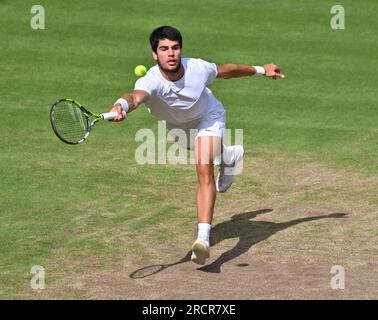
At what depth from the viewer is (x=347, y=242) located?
10.4m

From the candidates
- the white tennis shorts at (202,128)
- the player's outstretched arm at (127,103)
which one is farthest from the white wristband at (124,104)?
the white tennis shorts at (202,128)

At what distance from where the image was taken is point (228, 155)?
36.7 feet

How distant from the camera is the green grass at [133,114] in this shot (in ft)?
35.7

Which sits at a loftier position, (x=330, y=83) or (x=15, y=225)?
(x=330, y=83)

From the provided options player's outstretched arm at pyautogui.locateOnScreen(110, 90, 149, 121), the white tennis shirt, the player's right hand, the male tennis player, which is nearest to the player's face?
the male tennis player

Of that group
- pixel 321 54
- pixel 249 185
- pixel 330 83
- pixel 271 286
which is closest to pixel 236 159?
pixel 249 185

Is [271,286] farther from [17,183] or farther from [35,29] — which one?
[35,29]

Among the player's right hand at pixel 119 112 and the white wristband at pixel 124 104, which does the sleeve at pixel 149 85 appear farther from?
the player's right hand at pixel 119 112

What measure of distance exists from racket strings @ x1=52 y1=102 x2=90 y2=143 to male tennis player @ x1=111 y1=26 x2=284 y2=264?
493 mm

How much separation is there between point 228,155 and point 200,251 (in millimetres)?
2039

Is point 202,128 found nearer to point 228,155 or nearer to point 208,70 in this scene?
point 208,70

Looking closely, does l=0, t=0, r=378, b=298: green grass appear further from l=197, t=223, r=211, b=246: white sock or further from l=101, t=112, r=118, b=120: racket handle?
l=101, t=112, r=118, b=120: racket handle

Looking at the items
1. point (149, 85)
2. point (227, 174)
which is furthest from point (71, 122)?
point (227, 174)

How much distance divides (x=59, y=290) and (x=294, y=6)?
1103 centimetres
